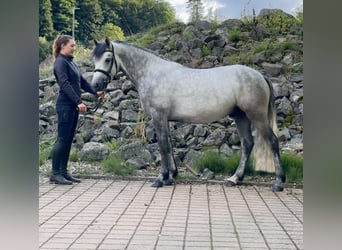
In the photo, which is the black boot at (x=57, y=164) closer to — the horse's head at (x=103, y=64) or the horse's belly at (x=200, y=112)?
the horse's head at (x=103, y=64)

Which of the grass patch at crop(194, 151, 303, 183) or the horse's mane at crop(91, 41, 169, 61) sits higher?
the horse's mane at crop(91, 41, 169, 61)

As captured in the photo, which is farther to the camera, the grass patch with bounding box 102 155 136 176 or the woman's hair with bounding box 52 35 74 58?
the grass patch with bounding box 102 155 136 176

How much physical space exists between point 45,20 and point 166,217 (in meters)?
1.57

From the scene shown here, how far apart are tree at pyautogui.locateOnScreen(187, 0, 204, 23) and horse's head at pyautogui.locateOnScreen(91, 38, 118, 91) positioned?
2.17 ft

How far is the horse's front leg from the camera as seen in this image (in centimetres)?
365

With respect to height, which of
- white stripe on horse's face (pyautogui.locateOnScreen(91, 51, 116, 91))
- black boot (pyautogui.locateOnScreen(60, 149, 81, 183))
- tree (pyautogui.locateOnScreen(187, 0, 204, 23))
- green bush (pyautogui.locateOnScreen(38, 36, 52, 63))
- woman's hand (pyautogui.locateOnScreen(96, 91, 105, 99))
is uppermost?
tree (pyautogui.locateOnScreen(187, 0, 204, 23))

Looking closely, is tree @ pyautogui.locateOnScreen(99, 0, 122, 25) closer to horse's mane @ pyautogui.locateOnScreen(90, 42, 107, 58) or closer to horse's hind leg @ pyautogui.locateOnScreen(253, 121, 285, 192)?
horse's mane @ pyautogui.locateOnScreen(90, 42, 107, 58)

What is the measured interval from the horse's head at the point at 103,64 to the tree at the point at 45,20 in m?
0.38

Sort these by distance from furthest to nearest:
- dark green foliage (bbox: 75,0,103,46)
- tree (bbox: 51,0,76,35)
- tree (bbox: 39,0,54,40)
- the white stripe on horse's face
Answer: the white stripe on horse's face < dark green foliage (bbox: 75,0,103,46) < tree (bbox: 51,0,76,35) < tree (bbox: 39,0,54,40)

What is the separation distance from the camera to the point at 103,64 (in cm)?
363

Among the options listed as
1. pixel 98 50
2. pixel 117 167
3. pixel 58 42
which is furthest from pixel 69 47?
pixel 117 167

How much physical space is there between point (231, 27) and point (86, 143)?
4.75 feet

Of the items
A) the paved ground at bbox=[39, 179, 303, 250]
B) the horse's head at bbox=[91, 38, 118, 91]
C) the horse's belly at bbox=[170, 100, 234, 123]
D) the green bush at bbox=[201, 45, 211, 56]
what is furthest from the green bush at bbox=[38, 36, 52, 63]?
the green bush at bbox=[201, 45, 211, 56]
